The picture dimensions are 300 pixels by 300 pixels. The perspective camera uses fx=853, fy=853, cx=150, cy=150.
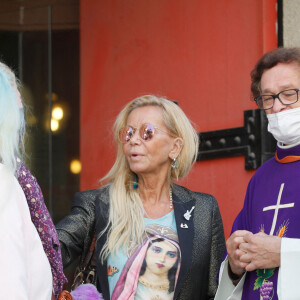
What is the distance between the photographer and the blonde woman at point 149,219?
4531 mm

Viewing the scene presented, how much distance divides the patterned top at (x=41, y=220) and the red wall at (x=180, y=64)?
2.11 metres

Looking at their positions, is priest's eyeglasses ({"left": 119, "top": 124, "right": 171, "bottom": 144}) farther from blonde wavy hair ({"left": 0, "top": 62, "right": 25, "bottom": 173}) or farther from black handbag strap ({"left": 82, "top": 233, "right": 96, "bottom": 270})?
blonde wavy hair ({"left": 0, "top": 62, "right": 25, "bottom": 173})

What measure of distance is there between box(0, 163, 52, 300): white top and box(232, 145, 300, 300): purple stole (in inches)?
45.7

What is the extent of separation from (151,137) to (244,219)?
871 mm

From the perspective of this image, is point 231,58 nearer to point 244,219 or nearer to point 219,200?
point 219,200

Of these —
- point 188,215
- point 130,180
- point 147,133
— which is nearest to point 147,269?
point 188,215

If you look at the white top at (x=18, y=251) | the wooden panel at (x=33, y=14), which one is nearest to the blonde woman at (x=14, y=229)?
the white top at (x=18, y=251)

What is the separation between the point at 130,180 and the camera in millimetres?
4926

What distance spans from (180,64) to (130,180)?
4.60 ft

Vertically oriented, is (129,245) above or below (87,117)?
below

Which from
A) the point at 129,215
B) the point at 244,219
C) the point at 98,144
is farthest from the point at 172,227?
the point at 98,144

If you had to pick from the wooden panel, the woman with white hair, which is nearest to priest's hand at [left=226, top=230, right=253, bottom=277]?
the woman with white hair

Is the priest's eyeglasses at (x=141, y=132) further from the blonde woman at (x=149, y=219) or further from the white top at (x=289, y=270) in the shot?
the white top at (x=289, y=270)

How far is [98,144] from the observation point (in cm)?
664
